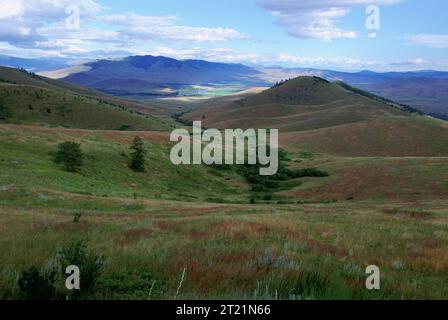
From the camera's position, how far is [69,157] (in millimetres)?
41812

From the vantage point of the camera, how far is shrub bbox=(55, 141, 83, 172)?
137 ft

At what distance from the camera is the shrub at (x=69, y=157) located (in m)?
41.8

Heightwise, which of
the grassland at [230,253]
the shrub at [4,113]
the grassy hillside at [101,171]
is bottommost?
the grassy hillside at [101,171]

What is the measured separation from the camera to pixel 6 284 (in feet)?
20.5

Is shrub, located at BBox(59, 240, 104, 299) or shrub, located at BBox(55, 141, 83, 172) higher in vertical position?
shrub, located at BBox(59, 240, 104, 299)

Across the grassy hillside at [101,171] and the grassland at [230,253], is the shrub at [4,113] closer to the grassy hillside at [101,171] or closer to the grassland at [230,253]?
the grassy hillside at [101,171]

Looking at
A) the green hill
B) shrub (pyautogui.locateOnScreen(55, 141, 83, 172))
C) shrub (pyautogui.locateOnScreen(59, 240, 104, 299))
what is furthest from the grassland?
the green hill

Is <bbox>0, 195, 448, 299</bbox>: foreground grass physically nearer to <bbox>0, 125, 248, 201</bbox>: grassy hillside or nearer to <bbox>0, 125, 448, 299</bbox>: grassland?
<bbox>0, 125, 448, 299</bbox>: grassland

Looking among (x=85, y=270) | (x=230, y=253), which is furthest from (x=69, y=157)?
(x=85, y=270)

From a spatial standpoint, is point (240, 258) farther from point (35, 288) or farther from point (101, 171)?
point (101, 171)

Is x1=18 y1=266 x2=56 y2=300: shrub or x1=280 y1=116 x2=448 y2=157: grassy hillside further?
x1=280 y1=116 x2=448 y2=157: grassy hillside

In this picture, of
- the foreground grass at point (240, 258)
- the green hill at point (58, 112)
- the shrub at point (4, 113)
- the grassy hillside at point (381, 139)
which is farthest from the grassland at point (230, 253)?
→ the green hill at point (58, 112)

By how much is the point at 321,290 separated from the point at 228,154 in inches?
2546
